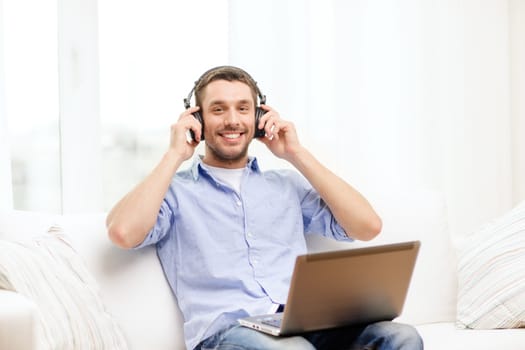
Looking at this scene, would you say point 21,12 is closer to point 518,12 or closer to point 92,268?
point 92,268

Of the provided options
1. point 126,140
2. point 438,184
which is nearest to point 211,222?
point 126,140

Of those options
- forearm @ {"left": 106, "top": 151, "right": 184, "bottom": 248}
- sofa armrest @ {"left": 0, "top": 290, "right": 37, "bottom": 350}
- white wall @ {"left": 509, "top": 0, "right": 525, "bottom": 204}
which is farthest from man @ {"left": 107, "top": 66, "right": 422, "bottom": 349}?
white wall @ {"left": 509, "top": 0, "right": 525, "bottom": 204}

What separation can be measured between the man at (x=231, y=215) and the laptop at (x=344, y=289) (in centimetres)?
8

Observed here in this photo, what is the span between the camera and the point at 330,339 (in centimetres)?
212

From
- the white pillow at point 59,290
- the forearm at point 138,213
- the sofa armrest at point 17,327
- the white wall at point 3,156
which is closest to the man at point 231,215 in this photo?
the forearm at point 138,213

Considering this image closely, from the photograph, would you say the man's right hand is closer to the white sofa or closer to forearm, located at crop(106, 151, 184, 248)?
forearm, located at crop(106, 151, 184, 248)

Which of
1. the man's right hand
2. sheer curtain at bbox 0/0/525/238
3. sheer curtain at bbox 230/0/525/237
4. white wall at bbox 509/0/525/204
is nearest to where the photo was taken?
the man's right hand

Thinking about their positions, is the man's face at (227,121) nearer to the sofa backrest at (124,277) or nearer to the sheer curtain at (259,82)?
the sofa backrest at (124,277)

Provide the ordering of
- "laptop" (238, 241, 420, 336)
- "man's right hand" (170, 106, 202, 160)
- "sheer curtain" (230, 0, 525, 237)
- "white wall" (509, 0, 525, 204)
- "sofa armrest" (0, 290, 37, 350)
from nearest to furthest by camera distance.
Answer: "sofa armrest" (0, 290, 37, 350)
"laptop" (238, 241, 420, 336)
"man's right hand" (170, 106, 202, 160)
"sheer curtain" (230, 0, 525, 237)
"white wall" (509, 0, 525, 204)

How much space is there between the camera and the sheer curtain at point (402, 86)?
3.47 meters

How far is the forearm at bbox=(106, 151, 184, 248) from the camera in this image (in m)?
2.16

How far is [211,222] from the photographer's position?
91.7 inches

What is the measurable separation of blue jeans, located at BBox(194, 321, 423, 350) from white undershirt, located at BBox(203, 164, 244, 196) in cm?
45

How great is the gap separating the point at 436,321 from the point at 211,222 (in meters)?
0.75
